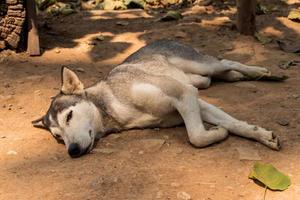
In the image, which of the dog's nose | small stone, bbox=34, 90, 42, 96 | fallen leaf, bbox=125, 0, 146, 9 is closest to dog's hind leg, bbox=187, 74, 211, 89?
small stone, bbox=34, 90, 42, 96

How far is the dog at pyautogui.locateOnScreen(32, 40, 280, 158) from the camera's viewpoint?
15.3ft

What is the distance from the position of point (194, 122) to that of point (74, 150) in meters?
1.12

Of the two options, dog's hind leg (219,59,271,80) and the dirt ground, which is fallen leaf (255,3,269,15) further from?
dog's hind leg (219,59,271,80)

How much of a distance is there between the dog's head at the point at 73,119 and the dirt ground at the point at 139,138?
0.40ft

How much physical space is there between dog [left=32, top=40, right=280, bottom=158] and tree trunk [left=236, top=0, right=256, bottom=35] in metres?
3.11

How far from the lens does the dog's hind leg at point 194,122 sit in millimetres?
4590

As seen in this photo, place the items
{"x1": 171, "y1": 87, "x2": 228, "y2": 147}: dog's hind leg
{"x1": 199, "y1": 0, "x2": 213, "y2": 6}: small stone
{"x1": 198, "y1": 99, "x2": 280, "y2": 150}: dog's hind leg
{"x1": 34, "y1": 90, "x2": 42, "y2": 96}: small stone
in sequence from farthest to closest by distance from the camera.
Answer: {"x1": 199, "y1": 0, "x2": 213, "y2": 6}: small stone → {"x1": 34, "y1": 90, "x2": 42, "y2": 96}: small stone → {"x1": 171, "y1": 87, "x2": 228, "y2": 147}: dog's hind leg → {"x1": 198, "y1": 99, "x2": 280, "y2": 150}: dog's hind leg

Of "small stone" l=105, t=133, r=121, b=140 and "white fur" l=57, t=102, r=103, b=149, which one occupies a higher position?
"white fur" l=57, t=102, r=103, b=149

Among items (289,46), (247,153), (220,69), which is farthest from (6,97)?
(289,46)

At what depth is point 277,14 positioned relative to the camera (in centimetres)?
919

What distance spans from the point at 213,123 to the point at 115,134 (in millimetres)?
971

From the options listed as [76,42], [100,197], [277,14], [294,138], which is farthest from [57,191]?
[277,14]

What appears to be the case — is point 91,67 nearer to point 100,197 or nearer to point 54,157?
point 54,157

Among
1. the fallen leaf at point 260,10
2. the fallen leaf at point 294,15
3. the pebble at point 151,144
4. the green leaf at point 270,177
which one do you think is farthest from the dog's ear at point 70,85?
the fallen leaf at point 260,10
